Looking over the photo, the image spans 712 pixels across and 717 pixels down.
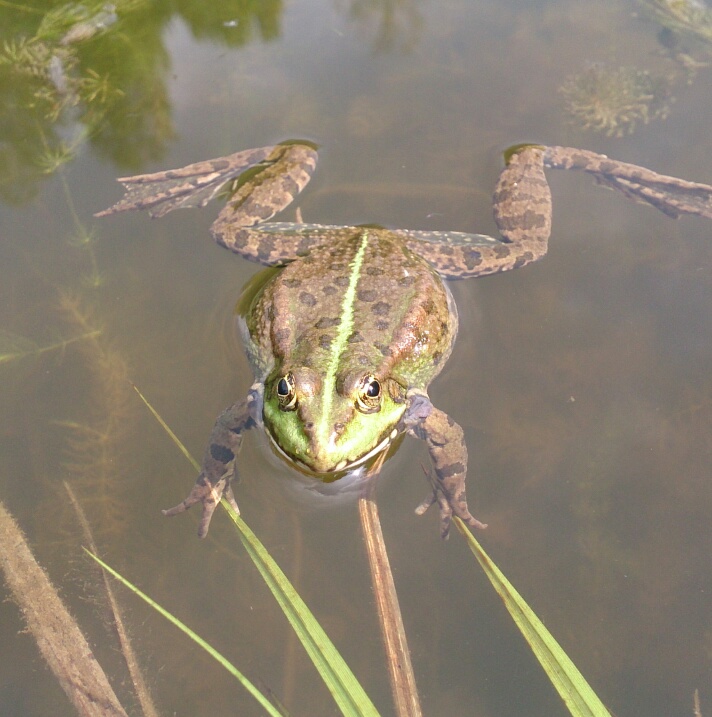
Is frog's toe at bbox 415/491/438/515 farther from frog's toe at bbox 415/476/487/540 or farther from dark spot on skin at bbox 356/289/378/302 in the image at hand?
dark spot on skin at bbox 356/289/378/302

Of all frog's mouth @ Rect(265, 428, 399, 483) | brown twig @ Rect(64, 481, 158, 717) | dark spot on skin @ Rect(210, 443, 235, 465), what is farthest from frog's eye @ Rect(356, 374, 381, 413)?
brown twig @ Rect(64, 481, 158, 717)

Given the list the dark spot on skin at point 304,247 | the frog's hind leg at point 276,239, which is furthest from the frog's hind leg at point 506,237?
the dark spot on skin at point 304,247

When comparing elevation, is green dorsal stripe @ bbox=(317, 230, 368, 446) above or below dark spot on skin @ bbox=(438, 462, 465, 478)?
above

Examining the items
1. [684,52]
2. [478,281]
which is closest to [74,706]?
[478,281]

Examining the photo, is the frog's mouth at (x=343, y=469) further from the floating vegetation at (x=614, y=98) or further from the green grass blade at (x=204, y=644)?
the floating vegetation at (x=614, y=98)

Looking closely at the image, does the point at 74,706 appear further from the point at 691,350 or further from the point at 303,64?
the point at 303,64

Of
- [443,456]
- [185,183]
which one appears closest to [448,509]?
[443,456]
